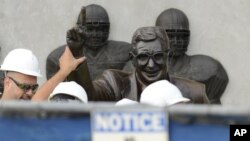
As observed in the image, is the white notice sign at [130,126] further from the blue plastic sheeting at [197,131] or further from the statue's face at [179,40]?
the statue's face at [179,40]

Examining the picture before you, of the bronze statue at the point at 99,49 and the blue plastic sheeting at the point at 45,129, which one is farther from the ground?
the blue plastic sheeting at the point at 45,129

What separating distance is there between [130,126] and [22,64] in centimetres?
263

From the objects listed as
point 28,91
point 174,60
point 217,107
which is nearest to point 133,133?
point 217,107

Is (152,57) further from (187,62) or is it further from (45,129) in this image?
(45,129)

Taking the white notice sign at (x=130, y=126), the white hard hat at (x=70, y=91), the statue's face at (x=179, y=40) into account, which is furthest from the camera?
the statue's face at (x=179, y=40)

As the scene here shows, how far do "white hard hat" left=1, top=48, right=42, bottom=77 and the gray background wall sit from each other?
315 centimetres

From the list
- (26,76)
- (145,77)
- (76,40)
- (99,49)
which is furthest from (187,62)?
(26,76)

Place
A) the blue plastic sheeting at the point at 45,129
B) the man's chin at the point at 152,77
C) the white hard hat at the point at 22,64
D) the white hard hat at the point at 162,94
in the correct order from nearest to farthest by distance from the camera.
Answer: the blue plastic sheeting at the point at 45,129 < the white hard hat at the point at 162,94 < the white hard hat at the point at 22,64 < the man's chin at the point at 152,77

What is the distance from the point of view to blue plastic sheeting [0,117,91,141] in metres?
3.09

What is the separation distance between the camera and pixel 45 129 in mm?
3137

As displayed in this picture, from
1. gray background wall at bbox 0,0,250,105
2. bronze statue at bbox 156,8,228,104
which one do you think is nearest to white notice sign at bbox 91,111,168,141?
bronze statue at bbox 156,8,228,104

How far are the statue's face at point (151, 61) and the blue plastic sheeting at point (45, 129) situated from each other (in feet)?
9.67

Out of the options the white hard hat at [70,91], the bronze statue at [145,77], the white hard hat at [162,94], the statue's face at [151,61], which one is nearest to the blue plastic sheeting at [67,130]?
the white hard hat at [162,94]

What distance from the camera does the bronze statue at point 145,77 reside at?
6.11 m
